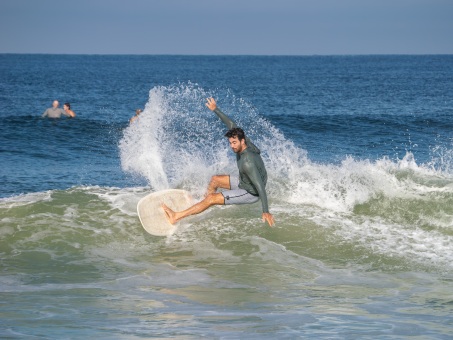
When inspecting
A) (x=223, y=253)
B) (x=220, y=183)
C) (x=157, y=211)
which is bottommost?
(x=223, y=253)

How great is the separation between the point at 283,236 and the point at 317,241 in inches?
22.1

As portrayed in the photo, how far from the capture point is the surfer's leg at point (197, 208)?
10836 mm

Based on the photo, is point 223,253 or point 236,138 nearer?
point 236,138

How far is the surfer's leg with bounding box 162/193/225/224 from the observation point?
1084 centimetres

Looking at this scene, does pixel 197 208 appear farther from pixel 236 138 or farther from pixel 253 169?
pixel 236 138

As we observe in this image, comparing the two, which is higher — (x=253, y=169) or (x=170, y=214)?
(x=253, y=169)

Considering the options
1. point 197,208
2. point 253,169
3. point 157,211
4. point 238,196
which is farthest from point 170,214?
point 253,169

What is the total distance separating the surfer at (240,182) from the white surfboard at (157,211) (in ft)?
1.19

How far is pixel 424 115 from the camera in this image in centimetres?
3484

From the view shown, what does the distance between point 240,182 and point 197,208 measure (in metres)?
0.71

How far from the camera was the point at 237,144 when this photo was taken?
33.2 feet

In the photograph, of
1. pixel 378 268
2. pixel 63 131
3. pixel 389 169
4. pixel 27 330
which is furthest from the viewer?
pixel 63 131

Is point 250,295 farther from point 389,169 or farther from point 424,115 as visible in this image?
point 424,115

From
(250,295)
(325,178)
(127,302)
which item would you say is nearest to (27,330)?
(127,302)
